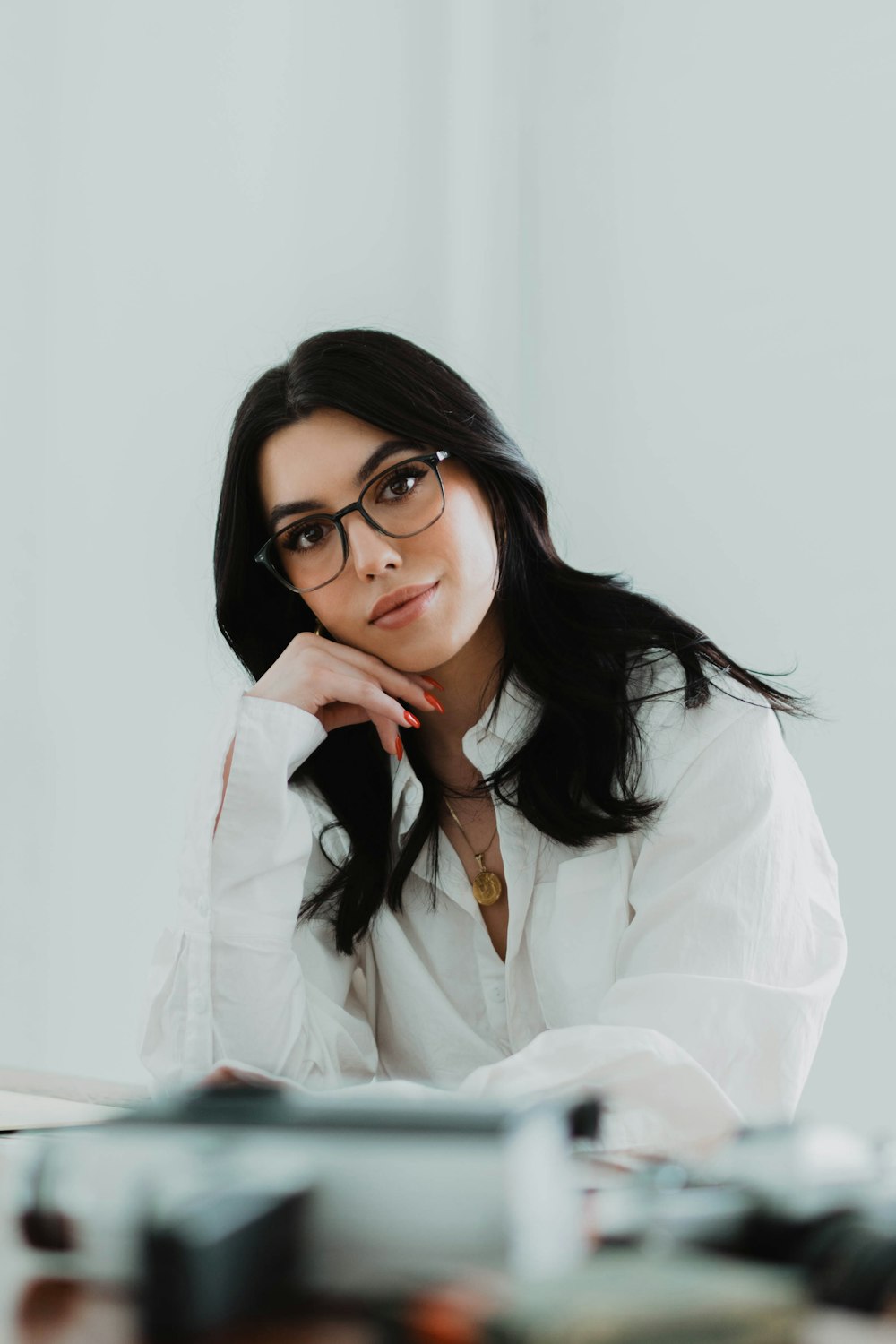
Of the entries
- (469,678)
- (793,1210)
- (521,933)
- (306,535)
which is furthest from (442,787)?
(793,1210)

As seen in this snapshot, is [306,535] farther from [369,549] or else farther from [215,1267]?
[215,1267]

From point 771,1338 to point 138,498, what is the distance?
6.93ft

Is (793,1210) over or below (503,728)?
below

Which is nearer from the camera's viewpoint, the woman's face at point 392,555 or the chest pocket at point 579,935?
the chest pocket at point 579,935

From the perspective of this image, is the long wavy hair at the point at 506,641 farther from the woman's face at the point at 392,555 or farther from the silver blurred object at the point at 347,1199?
the silver blurred object at the point at 347,1199

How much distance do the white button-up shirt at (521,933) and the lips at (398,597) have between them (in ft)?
0.50

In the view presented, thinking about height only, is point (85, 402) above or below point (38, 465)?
above

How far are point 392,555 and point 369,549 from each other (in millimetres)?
27

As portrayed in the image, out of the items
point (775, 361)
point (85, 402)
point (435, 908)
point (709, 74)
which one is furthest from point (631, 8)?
point (435, 908)

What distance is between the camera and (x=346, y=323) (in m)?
2.63

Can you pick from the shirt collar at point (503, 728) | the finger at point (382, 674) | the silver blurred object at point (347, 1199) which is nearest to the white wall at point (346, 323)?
the finger at point (382, 674)

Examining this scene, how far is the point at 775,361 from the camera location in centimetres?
225

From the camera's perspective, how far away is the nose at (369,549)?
1375 millimetres

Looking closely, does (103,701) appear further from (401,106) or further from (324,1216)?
(324,1216)
